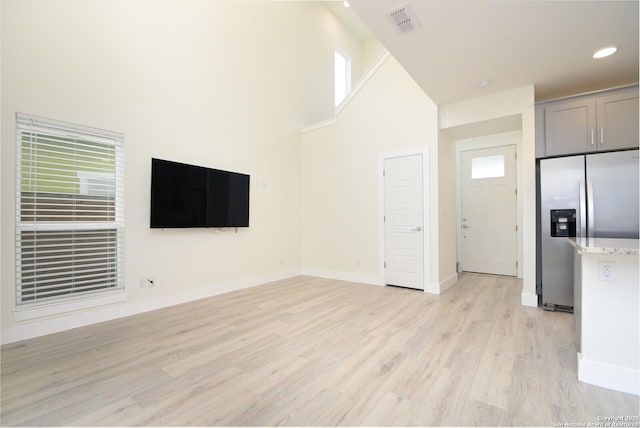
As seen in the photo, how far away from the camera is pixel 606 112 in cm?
318

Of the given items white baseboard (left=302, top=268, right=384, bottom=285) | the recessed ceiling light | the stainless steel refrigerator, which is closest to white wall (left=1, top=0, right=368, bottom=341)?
white baseboard (left=302, top=268, right=384, bottom=285)

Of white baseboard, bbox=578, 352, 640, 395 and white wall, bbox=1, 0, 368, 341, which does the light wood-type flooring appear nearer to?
white baseboard, bbox=578, 352, 640, 395

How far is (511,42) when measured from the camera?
262cm

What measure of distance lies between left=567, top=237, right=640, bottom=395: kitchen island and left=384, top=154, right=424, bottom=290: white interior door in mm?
2430

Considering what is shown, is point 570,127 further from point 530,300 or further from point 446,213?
point 530,300

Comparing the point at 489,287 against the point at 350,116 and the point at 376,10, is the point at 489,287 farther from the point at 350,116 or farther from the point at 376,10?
the point at 376,10

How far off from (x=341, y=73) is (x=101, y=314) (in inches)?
276

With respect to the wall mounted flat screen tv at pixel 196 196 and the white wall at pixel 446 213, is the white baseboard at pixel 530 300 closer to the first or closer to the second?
the white wall at pixel 446 213

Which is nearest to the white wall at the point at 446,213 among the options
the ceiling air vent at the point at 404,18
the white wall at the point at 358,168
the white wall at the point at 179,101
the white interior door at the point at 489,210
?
the white wall at the point at 358,168

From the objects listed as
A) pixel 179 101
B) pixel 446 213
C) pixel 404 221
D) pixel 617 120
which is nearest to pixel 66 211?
pixel 179 101

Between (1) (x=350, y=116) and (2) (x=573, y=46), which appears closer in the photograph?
(2) (x=573, y=46)

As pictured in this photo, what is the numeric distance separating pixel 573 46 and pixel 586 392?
300 cm

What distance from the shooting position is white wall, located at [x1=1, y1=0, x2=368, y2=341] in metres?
2.64

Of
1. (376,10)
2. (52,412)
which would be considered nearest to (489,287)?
(376,10)
